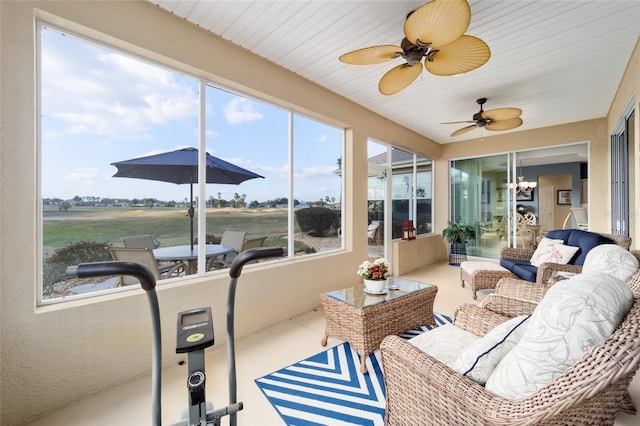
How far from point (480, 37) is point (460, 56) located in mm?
745

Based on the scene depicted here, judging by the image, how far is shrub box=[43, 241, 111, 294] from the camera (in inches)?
73.5

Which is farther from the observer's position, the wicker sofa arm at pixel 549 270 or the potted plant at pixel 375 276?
the wicker sofa arm at pixel 549 270

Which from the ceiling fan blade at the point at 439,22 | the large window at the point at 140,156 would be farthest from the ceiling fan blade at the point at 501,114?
the large window at the point at 140,156

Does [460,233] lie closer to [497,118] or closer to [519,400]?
[497,118]

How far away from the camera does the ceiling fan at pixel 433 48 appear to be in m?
1.59

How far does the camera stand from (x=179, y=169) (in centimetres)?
245

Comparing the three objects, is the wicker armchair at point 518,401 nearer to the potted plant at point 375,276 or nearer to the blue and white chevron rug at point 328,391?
the blue and white chevron rug at point 328,391

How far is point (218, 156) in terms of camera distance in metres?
2.74

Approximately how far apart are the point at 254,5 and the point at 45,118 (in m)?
1.70

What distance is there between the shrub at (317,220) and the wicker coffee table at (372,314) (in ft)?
3.80

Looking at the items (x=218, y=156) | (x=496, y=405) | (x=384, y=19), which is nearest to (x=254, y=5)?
(x=384, y=19)

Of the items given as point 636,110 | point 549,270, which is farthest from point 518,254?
point 636,110

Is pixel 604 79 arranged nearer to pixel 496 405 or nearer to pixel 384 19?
pixel 384 19

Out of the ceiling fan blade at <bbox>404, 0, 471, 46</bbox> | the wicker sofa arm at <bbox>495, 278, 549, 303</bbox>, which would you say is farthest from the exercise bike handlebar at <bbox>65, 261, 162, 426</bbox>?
the wicker sofa arm at <bbox>495, 278, 549, 303</bbox>
